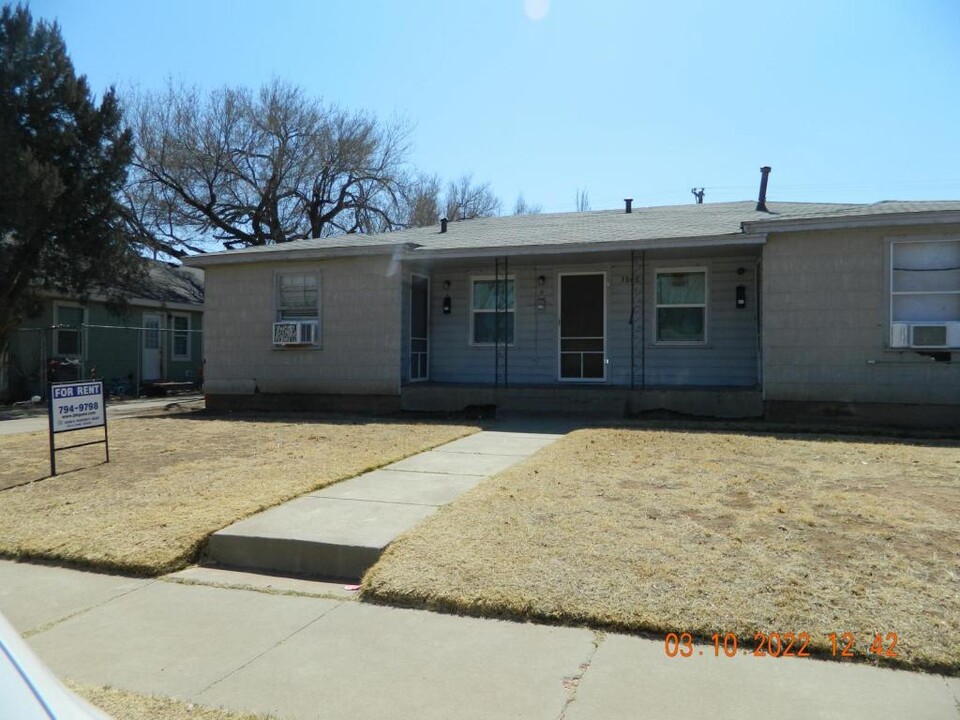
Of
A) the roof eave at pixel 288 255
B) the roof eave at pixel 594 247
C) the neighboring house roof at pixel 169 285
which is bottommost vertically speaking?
the roof eave at pixel 594 247

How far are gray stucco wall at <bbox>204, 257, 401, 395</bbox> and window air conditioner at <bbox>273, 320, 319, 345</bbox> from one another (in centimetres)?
18

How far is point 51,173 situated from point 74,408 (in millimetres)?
11014

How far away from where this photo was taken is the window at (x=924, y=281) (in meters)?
10.1

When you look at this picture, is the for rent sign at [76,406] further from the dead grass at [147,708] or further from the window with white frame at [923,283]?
the window with white frame at [923,283]

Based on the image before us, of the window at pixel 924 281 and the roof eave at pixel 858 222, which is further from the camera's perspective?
the window at pixel 924 281

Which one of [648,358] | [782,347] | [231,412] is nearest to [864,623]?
[782,347]

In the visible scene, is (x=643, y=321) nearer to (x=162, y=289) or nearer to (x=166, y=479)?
(x=166, y=479)

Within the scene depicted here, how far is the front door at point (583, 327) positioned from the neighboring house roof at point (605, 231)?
1002mm

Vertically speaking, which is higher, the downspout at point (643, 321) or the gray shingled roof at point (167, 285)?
the gray shingled roof at point (167, 285)

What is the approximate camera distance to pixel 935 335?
9.84 metres

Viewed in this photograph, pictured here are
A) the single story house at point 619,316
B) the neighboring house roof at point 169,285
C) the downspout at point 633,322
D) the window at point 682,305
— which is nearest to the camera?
the single story house at point 619,316

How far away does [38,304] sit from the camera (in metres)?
17.7

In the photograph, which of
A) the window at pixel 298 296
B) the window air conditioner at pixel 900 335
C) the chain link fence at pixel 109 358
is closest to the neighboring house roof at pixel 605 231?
the window at pixel 298 296
